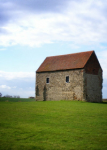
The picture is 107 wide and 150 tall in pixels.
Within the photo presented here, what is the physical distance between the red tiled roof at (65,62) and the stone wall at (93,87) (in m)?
2.68

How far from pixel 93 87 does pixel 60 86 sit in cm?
576

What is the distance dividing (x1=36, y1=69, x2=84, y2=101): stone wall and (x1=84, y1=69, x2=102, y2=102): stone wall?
90 centimetres

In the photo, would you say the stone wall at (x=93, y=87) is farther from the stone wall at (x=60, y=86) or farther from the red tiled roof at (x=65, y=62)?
the red tiled roof at (x=65, y=62)

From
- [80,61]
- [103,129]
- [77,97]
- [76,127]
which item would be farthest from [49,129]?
[80,61]

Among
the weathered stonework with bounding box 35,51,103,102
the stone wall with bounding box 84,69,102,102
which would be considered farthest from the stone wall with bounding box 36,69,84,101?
the stone wall with bounding box 84,69,102,102

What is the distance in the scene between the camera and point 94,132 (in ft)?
33.2

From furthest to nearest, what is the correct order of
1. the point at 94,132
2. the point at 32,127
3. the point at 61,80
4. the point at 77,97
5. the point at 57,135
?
the point at 61,80 → the point at 77,97 → the point at 32,127 → the point at 94,132 → the point at 57,135

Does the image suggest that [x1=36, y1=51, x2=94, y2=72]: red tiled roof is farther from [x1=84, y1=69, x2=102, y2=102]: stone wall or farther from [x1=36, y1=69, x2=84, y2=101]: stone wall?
[x1=84, y1=69, x2=102, y2=102]: stone wall

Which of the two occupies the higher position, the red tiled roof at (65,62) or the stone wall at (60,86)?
the red tiled roof at (65,62)

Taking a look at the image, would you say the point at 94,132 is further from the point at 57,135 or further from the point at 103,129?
the point at 57,135

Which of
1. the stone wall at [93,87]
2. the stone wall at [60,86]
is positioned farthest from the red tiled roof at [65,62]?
the stone wall at [93,87]

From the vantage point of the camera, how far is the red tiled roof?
35594mm

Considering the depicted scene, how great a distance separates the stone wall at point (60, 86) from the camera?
34156 millimetres

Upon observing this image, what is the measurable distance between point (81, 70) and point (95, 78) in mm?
4064
